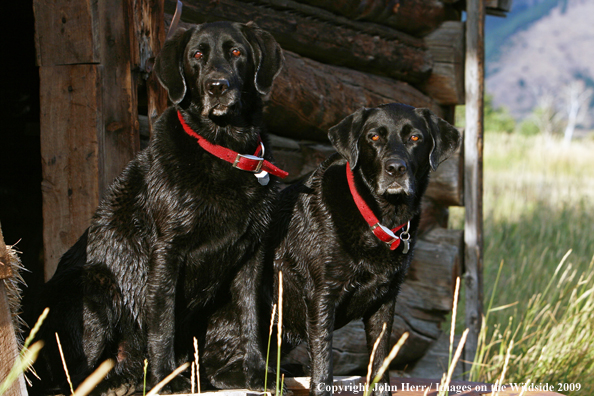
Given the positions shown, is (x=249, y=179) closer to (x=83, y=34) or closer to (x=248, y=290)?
(x=248, y=290)

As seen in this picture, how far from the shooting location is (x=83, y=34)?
9.11ft

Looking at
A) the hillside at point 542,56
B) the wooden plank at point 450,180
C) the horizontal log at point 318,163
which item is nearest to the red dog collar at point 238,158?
the horizontal log at point 318,163

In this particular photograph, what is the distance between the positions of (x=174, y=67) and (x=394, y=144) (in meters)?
A: 1.03

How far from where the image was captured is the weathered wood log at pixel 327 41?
341cm

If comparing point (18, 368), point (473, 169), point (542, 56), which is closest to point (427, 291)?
point (473, 169)

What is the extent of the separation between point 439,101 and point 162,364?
379 cm

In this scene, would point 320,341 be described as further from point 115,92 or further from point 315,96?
point 315,96

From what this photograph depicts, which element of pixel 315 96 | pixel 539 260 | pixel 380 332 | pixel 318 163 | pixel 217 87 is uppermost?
pixel 217 87

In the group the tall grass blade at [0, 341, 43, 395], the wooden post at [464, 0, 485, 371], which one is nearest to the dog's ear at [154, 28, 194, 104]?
the tall grass blade at [0, 341, 43, 395]

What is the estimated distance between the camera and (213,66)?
2375 mm

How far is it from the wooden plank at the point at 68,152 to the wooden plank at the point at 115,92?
5 cm

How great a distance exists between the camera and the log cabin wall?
111 inches

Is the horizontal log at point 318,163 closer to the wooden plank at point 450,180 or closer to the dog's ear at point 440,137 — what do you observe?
the wooden plank at point 450,180

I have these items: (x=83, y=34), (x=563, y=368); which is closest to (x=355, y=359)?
(x=563, y=368)
